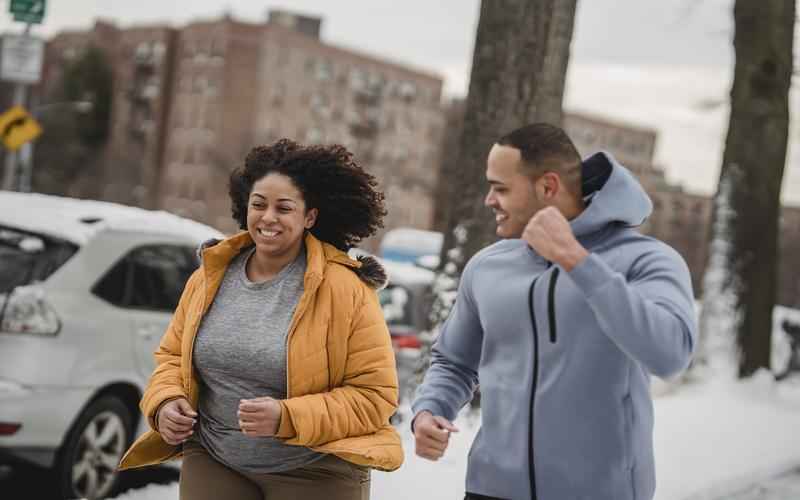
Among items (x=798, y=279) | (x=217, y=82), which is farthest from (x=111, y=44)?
(x=798, y=279)

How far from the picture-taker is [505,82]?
7.93m

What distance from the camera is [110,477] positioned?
22.4 ft

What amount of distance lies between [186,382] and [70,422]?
3.29m

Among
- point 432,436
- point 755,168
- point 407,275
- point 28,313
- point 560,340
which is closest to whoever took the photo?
point 560,340

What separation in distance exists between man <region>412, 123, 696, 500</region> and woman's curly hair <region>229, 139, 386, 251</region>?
2.31 ft

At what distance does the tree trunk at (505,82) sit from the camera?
787 centimetres

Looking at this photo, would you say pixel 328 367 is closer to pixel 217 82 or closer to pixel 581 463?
pixel 581 463

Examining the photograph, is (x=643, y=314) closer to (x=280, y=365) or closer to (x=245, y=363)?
(x=280, y=365)

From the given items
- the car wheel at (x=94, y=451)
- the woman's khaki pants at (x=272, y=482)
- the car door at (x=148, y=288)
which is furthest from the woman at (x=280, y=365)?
the car door at (x=148, y=288)

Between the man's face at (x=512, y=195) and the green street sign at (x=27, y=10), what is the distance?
1374cm

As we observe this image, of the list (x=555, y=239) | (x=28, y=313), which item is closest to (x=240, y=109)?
(x=28, y=313)

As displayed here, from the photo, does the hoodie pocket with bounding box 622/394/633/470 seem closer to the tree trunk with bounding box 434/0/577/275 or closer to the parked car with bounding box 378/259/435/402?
the tree trunk with bounding box 434/0/577/275

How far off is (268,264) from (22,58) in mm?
13835

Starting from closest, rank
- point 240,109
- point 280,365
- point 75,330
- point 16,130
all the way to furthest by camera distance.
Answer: point 280,365 < point 75,330 < point 16,130 < point 240,109
